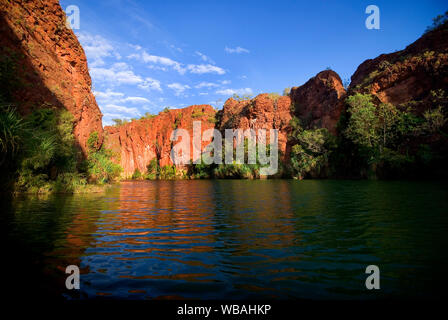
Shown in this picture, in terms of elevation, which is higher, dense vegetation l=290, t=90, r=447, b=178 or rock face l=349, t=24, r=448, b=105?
rock face l=349, t=24, r=448, b=105

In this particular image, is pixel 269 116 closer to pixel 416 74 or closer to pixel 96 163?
pixel 416 74

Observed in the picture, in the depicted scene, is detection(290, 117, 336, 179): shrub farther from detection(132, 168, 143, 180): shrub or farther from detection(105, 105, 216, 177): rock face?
detection(132, 168, 143, 180): shrub

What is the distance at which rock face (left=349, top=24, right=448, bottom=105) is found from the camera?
3631 centimetres

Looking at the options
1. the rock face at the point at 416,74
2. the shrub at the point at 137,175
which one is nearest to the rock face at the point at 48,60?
the rock face at the point at 416,74

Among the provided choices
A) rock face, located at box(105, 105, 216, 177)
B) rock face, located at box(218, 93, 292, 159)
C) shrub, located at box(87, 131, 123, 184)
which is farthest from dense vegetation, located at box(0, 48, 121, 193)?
rock face, located at box(105, 105, 216, 177)

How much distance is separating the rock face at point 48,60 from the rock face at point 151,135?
61510mm

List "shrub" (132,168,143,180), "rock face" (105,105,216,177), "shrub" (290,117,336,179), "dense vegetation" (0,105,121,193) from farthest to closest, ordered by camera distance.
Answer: "rock face" (105,105,216,177) < "shrub" (132,168,143,180) < "shrub" (290,117,336,179) < "dense vegetation" (0,105,121,193)

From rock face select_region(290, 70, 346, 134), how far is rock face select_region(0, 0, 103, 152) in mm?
45133

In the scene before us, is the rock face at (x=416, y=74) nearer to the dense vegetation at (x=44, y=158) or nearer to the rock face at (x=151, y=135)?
the dense vegetation at (x=44, y=158)

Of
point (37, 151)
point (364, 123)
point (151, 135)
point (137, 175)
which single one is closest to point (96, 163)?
point (37, 151)

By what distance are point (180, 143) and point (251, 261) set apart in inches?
3410

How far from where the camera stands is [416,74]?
39.0m

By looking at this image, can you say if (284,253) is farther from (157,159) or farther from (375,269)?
(157,159)

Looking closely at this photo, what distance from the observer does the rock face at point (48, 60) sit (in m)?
18.6
